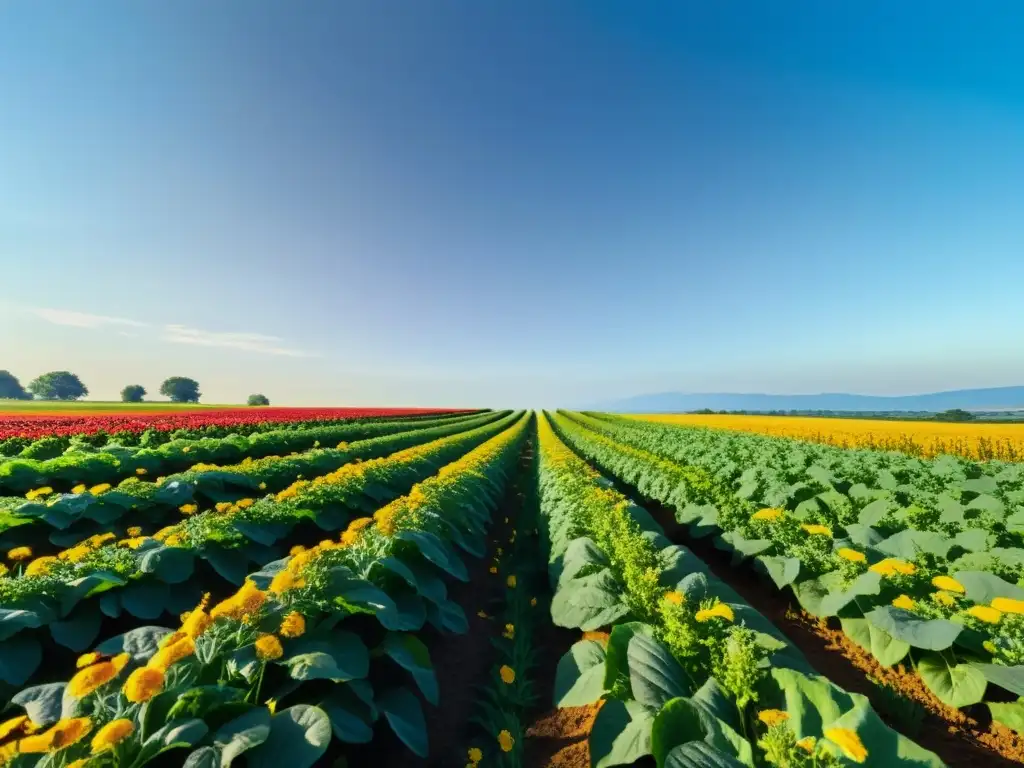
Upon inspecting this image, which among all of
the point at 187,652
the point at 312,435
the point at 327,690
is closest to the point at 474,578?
the point at 327,690

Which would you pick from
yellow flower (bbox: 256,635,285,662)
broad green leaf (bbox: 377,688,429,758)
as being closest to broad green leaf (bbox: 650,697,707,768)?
broad green leaf (bbox: 377,688,429,758)

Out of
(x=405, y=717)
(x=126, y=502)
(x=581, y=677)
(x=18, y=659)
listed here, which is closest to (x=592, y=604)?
(x=581, y=677)

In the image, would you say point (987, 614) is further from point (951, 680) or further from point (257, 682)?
point (257, 682)

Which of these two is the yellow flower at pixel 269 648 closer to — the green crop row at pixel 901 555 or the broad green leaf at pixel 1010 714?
the green crop row at pixel 901 555

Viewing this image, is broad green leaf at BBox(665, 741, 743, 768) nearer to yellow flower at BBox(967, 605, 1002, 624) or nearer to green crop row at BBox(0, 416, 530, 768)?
green crop row at BBox(0, 416, 530, 768)

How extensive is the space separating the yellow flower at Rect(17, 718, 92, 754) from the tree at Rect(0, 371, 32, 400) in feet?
432

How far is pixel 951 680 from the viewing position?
3010mm

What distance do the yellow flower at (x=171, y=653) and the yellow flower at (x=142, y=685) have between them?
0.48ft

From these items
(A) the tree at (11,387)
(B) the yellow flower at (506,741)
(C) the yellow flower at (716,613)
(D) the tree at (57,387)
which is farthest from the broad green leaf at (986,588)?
(A) the tree at (11,387)

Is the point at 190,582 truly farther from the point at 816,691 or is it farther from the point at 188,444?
the point at 188,444

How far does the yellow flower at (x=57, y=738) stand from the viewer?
1471 millimetres

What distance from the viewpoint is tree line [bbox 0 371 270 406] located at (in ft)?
270

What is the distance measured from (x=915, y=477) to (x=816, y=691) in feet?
29.3

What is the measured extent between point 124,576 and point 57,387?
116329mm
